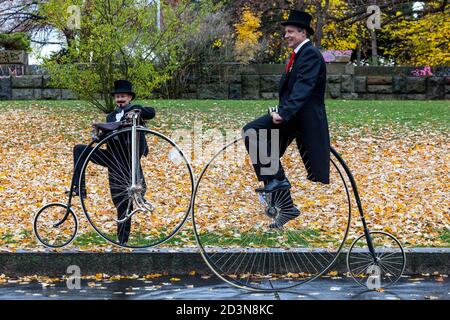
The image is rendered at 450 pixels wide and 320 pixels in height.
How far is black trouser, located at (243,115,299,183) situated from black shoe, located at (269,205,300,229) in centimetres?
29

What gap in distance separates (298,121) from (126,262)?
2126 millimetres

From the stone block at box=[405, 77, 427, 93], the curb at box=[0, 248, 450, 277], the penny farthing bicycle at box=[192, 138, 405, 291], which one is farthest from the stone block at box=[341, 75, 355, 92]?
the curb at box=[0, 248, 450, 277]

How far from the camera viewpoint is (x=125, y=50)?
1797cm

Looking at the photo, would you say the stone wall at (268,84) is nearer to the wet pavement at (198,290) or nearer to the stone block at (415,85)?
the stone block at (415,85)

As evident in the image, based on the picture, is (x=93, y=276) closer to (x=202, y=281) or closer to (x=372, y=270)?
(x=202, y=281)

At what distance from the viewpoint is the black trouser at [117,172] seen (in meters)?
8.08

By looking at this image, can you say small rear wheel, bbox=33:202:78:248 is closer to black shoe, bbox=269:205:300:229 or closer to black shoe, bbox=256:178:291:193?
black shoe, bbox=269:205:300:229

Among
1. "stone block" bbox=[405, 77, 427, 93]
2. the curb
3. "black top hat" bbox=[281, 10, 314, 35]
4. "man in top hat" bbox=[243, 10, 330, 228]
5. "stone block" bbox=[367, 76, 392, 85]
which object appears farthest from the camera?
"stone block" bbox=[405, 77, 427, 93]

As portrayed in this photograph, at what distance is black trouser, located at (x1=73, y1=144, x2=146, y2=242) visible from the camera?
318 inches

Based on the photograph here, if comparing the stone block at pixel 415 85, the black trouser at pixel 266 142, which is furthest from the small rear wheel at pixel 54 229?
the stone block at pixel 415 85

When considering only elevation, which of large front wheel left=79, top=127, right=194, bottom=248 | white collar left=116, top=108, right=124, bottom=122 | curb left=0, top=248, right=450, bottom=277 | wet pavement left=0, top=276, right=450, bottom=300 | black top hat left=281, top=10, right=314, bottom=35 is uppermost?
black top hat left=281, top=10, right=314, bottom=35

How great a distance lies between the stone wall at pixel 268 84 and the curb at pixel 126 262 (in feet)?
61.2

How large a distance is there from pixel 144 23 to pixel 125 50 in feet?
2.64

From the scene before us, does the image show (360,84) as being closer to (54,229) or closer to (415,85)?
(415,85)
